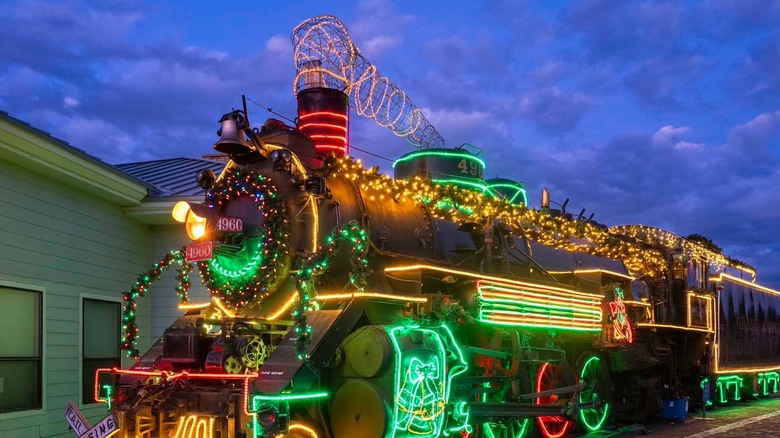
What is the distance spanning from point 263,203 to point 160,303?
521 centimetres

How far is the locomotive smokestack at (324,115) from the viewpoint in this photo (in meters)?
9.74

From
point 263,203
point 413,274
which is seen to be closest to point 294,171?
point 263,203

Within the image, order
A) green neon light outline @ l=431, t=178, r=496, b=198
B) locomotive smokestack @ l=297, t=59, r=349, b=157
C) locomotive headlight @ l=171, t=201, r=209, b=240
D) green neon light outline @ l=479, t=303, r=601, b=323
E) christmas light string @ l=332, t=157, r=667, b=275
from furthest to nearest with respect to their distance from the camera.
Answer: green neon light outline @ l=431, t=178, r=496, b=198 → locomotive smokestack @ l=297, t=59, r=349, b=157 → christmas light string @ l=332, t=157, r=667, b=275 → green neon light outline @ l=479, t=303, r=601, b=323 → locomotive headlight @ l=171, t=201, r=209, b=240

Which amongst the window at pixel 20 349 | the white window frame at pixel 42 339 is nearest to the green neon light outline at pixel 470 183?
the white window frame at pixel 42 339

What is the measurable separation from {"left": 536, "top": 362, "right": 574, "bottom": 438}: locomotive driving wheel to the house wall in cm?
601

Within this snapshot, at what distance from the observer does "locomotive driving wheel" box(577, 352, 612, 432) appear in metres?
10.3

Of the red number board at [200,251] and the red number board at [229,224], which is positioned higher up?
the red number board at [229,224]

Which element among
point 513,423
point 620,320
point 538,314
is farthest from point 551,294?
point 620,320

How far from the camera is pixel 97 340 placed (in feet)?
34.7

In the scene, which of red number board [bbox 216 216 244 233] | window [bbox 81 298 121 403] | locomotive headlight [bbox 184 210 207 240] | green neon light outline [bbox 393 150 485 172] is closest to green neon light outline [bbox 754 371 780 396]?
green neon light outline [bbox 393 150 485 172]

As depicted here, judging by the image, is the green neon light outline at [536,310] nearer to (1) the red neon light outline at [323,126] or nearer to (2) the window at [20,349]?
(1) the red neon light outline at [323,126]

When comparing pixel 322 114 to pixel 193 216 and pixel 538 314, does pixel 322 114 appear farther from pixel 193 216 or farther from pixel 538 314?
pixel 538 314

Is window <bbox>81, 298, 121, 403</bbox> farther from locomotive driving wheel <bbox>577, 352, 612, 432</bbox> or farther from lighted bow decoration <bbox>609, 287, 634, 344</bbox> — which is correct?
lighted bow decoration <bbox>609, 287, 634, 344</bbox>

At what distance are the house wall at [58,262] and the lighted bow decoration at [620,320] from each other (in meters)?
7.08
